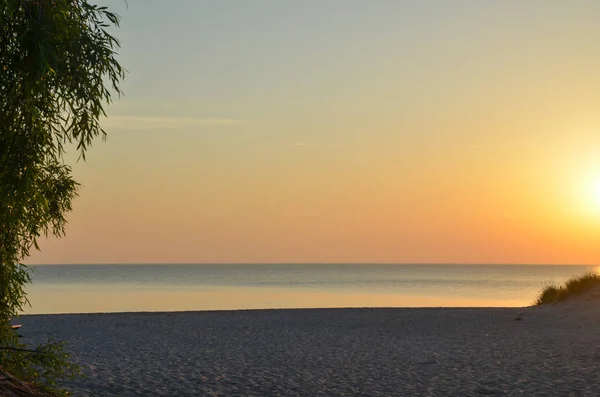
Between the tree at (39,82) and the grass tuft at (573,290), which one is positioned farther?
the grass tuft at (573,290)

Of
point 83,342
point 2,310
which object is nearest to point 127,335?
point 83,342

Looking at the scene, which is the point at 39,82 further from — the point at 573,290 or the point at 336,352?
the point at 573,290

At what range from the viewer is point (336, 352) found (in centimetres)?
2062

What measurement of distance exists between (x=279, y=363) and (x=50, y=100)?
10.5m

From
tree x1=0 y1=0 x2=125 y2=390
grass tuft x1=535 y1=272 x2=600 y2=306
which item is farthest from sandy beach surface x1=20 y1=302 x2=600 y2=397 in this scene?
tree x1=0 y1=0 x2=125 y2=390

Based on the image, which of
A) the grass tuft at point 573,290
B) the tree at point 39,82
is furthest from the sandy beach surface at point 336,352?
the tree at point 39,82

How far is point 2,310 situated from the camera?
11.9 meters

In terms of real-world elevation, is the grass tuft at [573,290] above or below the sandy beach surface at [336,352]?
above

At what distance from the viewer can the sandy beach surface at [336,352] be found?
14.9 meters

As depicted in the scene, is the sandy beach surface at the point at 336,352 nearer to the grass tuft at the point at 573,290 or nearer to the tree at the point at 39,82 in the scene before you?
the grass tuft at the point at 573,290

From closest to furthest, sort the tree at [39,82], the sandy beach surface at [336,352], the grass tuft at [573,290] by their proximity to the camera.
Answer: the tree at [39,82], the sandy beach surface at [336,352], the grass tuft at [573,290]

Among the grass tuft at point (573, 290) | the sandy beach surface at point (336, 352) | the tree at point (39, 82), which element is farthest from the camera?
the grass tuft at point (573, 290)

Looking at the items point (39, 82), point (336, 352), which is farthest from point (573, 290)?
point (39, 82)

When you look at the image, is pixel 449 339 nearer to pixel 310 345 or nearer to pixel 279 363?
pixel 310 345
